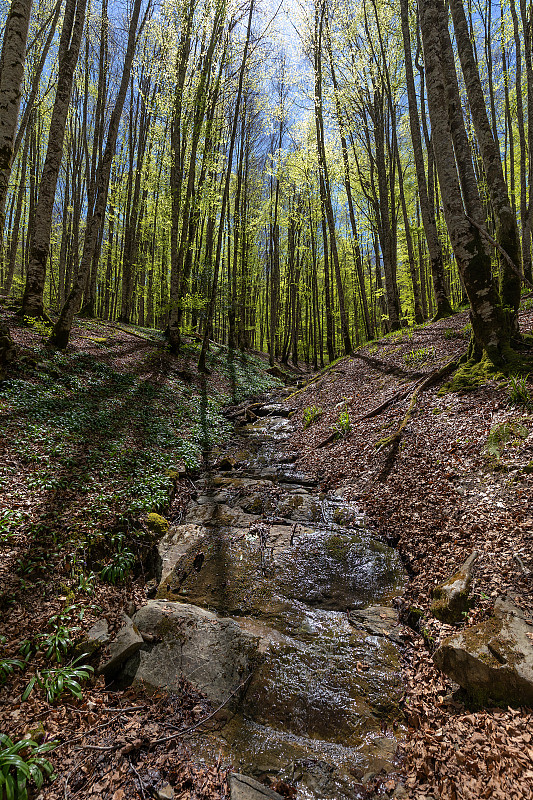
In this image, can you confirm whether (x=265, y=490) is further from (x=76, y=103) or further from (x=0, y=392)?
(x=76, y=103)

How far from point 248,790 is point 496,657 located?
2.07 metres

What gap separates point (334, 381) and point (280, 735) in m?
11.3

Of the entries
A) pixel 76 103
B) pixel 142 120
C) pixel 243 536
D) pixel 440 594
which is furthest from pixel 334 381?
pixel 76 103

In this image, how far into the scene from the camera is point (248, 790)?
2.46 meters

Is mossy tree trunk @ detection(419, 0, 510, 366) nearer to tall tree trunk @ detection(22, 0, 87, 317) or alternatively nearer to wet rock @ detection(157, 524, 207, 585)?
wet rock @ detection(157, 524, 207, 585)

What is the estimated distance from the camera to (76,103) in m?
19.5

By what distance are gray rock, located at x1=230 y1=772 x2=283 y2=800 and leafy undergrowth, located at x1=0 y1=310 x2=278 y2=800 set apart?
9 centimetres

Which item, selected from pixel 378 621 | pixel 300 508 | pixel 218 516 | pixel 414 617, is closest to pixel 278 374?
pixel 300 508

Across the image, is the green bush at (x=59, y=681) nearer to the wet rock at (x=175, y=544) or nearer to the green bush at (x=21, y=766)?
the green bush at (x=21, y=766)

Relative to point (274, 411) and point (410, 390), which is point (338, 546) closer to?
point (410, 390)

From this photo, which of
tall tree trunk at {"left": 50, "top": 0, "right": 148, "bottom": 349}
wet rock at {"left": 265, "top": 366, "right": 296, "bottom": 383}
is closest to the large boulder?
tall tree trunk at {"left": 50, "top": 0, "right": 148, "bottom": 349}

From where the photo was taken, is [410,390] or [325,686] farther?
[410,390]

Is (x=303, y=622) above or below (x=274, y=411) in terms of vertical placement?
below

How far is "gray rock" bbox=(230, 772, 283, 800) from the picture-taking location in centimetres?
242
